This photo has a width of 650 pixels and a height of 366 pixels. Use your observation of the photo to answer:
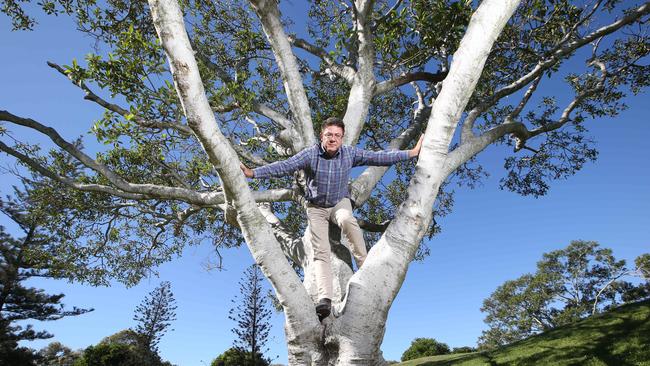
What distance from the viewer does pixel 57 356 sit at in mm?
25109

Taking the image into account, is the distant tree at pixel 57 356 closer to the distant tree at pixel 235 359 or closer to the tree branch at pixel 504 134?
the distant tree at pixel 235 359

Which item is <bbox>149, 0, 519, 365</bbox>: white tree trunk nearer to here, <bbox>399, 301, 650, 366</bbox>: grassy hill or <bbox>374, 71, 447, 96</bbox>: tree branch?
<bbox>374, 71, 447, 96</bbox>: tree branch

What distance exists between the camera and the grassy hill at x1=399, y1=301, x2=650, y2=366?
790cm

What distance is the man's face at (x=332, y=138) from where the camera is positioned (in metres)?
3.72

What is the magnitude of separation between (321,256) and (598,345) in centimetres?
905

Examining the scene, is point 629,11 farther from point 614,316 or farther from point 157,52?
point 157,52

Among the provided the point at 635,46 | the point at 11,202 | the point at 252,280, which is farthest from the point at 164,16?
the point at 11,202

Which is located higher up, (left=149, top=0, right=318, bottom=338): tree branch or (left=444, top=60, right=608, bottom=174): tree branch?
(left=444, top=60, right=608, bottom=174): tree branch

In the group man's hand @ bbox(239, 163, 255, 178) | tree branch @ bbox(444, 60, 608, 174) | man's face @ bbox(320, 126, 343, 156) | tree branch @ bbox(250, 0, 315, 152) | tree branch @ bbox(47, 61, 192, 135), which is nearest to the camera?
man's hand @ bbox(239, 163, 255, 178)

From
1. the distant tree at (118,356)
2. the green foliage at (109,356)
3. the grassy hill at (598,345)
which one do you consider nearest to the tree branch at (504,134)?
the grassy hill at (598,345)

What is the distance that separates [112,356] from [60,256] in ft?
41.3

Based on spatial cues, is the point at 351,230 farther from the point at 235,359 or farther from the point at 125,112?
the point at 235,359

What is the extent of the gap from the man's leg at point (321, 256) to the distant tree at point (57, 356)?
2426 cm

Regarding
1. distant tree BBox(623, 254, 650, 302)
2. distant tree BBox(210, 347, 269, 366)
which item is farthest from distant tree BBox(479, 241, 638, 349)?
distant tree BBox(210, 347, 269, 366)
